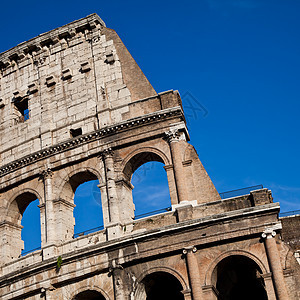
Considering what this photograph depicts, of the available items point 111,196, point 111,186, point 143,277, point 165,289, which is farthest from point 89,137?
point 165,289

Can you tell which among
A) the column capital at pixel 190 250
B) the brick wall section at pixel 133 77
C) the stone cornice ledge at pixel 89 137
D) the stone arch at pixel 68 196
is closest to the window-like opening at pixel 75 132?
the stone cornice ledge at pixel 89 137

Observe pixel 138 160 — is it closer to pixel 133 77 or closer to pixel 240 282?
pixel 133 77

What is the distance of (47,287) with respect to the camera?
69.9 ft

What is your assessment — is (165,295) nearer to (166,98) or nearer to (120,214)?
(120,214)

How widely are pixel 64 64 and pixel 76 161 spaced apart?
5.14m

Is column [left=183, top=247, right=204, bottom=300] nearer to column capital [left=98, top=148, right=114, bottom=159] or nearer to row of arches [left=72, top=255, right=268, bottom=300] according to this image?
row of arches [left=72, top=255, right=268, bottom=300]

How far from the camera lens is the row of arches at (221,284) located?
65.7ft

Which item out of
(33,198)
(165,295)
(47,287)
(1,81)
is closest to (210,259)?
(165,295)

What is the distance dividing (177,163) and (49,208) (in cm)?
537

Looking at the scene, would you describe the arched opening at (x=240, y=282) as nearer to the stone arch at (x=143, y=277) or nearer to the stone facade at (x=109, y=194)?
the stone facade at (x=109, y=194)

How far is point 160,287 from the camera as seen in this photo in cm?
2177

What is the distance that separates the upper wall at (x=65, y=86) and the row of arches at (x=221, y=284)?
21.6 feet

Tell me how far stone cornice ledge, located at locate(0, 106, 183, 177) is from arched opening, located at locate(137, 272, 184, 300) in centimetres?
590

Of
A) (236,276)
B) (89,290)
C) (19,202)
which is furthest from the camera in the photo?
(19,202)
